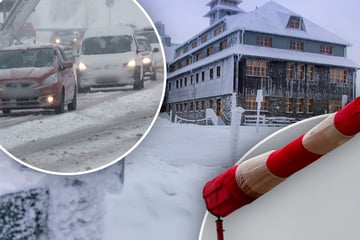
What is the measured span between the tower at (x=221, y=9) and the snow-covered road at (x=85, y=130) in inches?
12.3

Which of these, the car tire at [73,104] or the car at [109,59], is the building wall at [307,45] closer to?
the car at [109,59]

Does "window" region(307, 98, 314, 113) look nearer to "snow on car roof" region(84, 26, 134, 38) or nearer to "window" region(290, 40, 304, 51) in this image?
"window" region(290, 40, 304, 51)

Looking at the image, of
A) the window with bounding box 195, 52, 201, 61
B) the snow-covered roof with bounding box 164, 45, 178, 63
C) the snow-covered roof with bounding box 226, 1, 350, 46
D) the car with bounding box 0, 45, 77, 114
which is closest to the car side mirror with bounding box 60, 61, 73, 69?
the car with bounding box 0, 45, 77, 114

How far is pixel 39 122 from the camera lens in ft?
5.03

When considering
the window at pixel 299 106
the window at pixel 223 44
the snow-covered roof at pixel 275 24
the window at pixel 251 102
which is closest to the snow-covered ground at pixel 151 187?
the window at pixel 251 102

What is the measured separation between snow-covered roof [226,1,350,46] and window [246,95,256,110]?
263mm

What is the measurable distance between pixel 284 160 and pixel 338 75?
0.52m

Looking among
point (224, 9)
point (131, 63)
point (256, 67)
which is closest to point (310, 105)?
point (256, 67)

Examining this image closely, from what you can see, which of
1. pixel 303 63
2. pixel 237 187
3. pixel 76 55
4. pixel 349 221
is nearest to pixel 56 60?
pixel 76 55

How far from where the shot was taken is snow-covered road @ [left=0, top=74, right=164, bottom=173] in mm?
1513

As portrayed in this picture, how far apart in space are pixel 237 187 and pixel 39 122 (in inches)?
30.8

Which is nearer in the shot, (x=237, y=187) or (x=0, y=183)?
(x=237, y=187)

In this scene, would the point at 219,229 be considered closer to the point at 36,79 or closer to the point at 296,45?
the point at 296,45

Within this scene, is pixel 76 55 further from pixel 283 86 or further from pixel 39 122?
pixel 283 86
